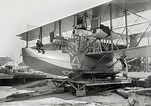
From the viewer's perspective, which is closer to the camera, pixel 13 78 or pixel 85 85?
pixel 85 85

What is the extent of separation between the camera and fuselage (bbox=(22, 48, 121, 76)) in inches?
318

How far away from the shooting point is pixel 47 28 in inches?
472

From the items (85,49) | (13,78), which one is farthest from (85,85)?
(13,78)

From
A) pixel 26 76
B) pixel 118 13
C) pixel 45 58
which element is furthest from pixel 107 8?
pixel 26 76

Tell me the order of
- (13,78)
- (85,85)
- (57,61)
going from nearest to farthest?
(85,85)
(57,61)
(13,78)

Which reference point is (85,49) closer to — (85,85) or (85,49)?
(85,49)

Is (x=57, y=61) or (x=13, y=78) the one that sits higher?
(x=57, y=61)

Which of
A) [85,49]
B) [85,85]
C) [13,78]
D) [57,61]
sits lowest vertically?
[13,78]

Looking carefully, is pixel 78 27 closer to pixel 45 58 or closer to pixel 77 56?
pixel 77 56

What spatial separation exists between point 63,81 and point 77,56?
1524 mm

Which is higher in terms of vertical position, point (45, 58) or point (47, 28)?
point (47, 28)

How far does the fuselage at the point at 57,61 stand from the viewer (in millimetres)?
8086

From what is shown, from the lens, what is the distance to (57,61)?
8484mm

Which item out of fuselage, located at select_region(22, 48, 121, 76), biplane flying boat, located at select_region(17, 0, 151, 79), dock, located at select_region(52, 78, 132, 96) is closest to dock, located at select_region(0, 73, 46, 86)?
biplane flying boat, located at select_region(17, 0, 151, 79)
